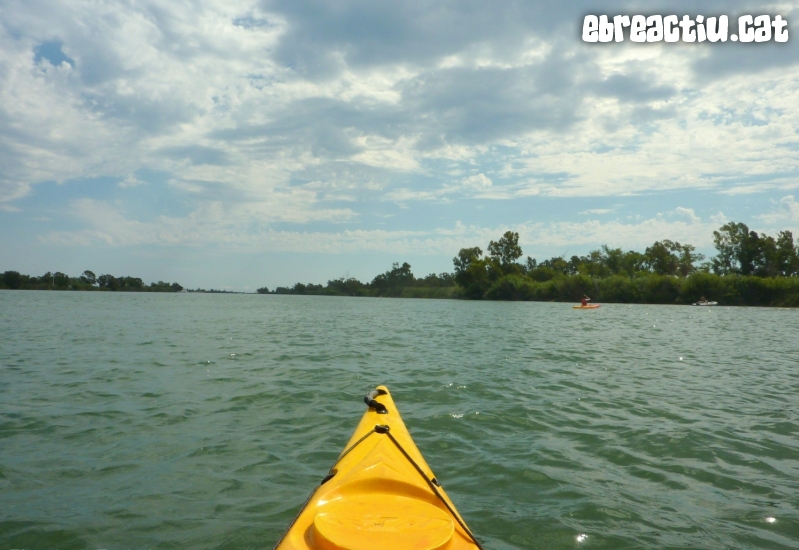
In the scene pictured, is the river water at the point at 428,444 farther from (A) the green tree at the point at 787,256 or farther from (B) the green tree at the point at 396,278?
(B) the green tree at the point at 396,278

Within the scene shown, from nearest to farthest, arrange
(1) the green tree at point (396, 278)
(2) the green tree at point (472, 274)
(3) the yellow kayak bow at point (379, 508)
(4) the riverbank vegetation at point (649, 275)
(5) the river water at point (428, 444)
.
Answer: (3) the yellow kayak bow at point (379, 508) → (5) the river water at point (428, 444) → (4) the riverbank vegetation at point (649, 275) → (2) the green tree at point (472, 274) → (1) the green tree at point (396, 278)

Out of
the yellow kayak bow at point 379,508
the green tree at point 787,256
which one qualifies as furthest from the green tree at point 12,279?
the green tree at point 787,256

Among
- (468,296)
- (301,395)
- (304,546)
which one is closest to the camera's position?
(304,546)

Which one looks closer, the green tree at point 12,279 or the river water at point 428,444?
the river water at point 428,444

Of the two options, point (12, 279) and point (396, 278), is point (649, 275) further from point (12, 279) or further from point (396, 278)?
point (12, 279)

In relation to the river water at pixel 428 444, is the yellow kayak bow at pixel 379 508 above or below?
above

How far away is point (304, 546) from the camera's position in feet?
10.7

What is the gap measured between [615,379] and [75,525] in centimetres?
1055

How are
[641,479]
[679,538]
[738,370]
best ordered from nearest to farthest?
[679,538] < [641,479] < [738,370]

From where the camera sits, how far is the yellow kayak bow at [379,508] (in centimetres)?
323

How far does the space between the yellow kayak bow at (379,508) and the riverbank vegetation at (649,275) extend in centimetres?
6938

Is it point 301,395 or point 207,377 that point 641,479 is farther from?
point 207,377

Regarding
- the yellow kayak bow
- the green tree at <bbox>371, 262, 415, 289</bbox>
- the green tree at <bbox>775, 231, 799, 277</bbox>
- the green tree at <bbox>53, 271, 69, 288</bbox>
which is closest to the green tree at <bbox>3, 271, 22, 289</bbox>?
the green tree at <bbox>53, 271, 69, 288</bbox>

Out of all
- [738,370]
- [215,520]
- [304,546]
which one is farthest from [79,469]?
[738,370]
